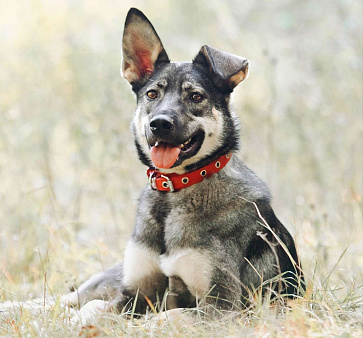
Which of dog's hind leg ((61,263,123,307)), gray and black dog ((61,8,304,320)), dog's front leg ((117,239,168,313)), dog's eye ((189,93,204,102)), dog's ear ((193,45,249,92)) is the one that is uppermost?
dog's ear ((193,45,249,92))

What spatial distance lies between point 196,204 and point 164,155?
1.21 ft

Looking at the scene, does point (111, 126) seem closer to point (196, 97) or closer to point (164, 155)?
point (196, 97)

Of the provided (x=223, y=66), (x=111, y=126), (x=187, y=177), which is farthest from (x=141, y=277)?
(x=111, y=126)

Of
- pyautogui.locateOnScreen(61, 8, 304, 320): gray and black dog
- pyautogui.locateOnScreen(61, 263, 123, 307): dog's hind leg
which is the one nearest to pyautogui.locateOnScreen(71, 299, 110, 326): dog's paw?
pyautogui.locateOnScreen(61, 8, 304, 320): gray and black dog

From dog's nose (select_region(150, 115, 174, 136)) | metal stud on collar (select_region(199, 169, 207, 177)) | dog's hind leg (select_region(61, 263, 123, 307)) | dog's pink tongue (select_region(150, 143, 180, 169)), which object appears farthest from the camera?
dog's hind leg (select_region(61, 263, 123, 307))

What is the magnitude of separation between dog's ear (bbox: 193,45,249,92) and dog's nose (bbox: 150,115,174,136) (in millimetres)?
427

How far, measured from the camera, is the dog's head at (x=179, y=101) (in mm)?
3406

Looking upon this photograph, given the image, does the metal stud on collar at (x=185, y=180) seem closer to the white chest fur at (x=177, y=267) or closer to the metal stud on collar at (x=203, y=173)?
the metal stud on collar at (x=203, y=173)

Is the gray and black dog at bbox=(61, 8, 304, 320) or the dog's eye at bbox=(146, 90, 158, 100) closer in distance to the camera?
the gray and black dog at bbox=(61, 8, 304, 320)

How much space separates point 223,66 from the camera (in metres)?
3.42

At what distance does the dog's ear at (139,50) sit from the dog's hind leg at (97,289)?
4.57 feet

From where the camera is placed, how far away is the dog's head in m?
3.41

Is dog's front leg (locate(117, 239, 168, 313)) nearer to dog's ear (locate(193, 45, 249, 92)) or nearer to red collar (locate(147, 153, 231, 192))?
red collar (locate(147, 153, 231, 192))

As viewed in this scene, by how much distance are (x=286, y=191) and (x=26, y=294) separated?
13.5 feet
